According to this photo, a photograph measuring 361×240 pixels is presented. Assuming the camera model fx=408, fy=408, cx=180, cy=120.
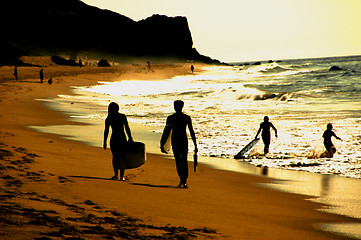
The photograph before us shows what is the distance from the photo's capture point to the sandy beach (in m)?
4.43

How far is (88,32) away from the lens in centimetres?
14050

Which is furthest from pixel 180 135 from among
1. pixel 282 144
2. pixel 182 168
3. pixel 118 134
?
pixel 282 144

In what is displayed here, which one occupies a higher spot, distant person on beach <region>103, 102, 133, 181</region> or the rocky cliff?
the rocky cliff

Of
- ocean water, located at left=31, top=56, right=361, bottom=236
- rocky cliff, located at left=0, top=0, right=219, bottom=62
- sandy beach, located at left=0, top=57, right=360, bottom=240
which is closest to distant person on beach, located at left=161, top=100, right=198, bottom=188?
sandy beach, located at left=0, top=57, right=360, bottom=240

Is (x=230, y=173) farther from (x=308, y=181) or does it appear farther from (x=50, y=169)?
(x=50, y=169)

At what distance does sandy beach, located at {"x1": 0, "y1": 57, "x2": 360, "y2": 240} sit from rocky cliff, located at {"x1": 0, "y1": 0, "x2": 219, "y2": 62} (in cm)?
8889

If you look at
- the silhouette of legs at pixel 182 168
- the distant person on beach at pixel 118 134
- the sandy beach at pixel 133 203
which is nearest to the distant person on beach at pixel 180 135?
the silhouette of legs at pixel 182 168

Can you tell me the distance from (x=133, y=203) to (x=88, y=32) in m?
142

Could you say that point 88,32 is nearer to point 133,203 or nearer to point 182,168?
point 182,168

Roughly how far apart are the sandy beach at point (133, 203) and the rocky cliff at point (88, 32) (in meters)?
Answer: 88.9

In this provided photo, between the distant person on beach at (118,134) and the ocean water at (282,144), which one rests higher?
the distant person on beach at (118,134)

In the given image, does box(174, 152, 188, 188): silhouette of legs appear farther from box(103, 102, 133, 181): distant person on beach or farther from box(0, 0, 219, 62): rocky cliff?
box(0, 0, 219, 62): rocky cliff

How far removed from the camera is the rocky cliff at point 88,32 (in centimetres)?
11806

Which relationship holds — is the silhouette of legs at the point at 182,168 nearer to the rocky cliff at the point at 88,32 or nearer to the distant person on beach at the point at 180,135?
the distant person on beach at the point at 180,135
